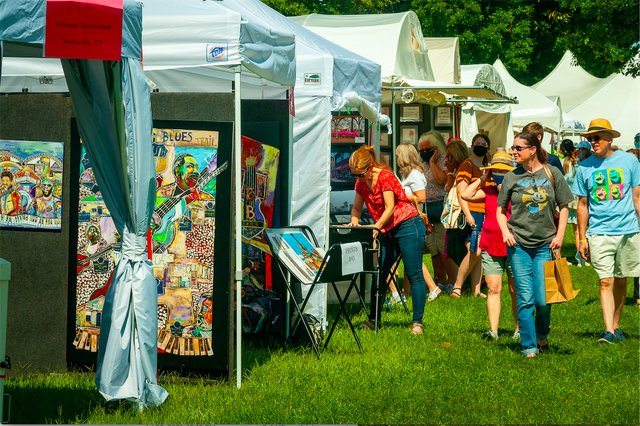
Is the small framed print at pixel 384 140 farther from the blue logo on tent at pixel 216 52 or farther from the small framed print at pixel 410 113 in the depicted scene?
the blue logo on tent at pixel 216 52

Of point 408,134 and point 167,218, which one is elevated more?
point 408,134

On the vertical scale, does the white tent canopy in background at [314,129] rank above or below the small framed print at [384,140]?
below

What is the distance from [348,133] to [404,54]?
14.4ft

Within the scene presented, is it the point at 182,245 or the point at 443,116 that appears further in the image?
the point at 443,116

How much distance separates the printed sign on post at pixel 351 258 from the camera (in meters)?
9.16

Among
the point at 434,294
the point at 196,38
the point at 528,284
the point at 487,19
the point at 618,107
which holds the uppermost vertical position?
the point at 487,19

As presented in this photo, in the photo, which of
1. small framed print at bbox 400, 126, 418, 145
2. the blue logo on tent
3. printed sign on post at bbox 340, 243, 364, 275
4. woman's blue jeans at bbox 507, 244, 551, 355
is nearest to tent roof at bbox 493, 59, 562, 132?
small framed print at bbox 400, 126, 418, 145

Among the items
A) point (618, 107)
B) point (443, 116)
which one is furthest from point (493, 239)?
point (618, 107)

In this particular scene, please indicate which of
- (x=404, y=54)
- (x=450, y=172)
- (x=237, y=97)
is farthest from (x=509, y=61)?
(x=237, y=97)

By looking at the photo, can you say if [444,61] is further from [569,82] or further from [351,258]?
[569,82]

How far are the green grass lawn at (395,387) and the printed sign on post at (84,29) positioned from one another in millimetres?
2324

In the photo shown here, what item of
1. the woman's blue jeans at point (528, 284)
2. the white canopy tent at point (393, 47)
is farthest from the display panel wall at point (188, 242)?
the white canopy tent at point (393, 47)

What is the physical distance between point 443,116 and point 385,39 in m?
5.33

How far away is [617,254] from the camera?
33.2 ft
